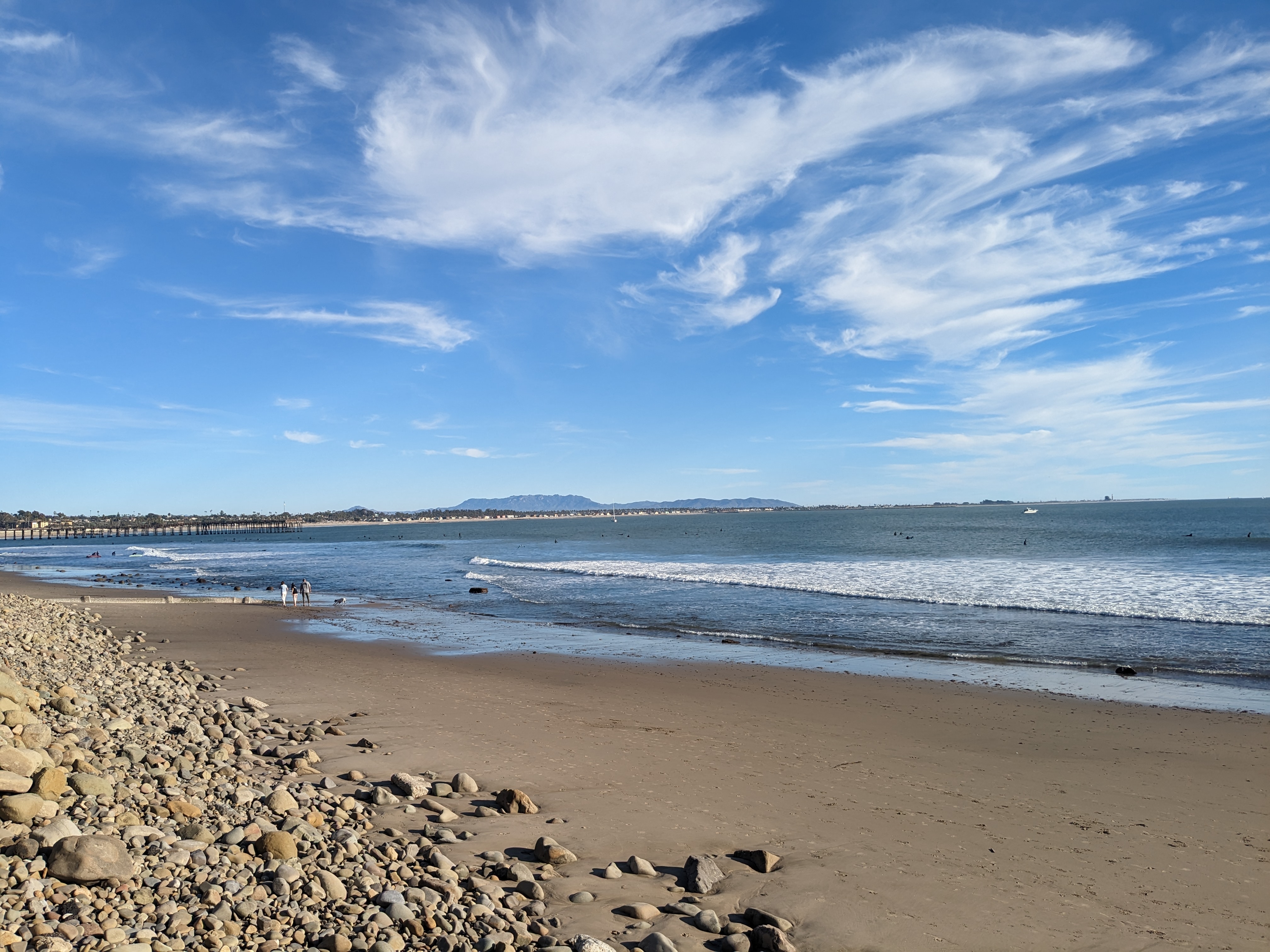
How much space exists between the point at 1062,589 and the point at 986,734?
69.7 feet

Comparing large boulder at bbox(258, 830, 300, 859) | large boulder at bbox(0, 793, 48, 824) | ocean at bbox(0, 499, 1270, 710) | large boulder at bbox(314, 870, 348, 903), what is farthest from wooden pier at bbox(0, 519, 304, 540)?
large boulder at bbox(314, 870, 348, 903)

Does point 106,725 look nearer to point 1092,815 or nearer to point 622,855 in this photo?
point 622,855

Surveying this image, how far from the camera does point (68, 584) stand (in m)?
38.2

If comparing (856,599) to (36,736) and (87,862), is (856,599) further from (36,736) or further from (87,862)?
(87,862)

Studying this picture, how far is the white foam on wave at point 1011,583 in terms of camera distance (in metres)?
23.6

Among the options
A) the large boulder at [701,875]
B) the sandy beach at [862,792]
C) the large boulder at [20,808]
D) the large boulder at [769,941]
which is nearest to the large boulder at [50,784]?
the large boulder at [20,808]

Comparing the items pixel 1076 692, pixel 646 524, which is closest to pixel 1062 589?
pixel 1076 692

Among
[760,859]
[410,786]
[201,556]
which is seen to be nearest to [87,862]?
[410,786]

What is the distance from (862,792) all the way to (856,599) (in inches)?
794

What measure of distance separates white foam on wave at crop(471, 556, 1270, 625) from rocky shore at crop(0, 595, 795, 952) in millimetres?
22119

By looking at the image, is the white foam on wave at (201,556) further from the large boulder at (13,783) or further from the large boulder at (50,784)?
the large boulder at (13,783)

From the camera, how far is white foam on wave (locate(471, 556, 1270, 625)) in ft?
77.3

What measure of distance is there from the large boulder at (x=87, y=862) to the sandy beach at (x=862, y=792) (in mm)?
2541

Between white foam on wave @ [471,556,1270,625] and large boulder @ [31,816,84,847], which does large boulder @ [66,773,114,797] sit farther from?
white foam on wave @ [471,556,1270,625]
